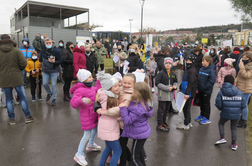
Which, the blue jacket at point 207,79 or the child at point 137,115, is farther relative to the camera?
the blue jacket at point 207,79

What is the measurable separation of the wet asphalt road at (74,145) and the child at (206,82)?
0.40m

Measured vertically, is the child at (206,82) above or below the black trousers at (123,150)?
above

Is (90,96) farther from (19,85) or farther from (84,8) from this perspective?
(84,8)

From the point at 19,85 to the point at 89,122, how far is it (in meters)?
2.56

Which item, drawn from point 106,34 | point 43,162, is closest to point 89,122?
point 43,162

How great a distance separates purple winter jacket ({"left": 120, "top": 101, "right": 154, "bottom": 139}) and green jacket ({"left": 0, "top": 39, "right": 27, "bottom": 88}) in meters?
3.31

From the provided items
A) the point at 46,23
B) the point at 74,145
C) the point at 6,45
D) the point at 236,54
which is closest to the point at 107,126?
the point at 74,145

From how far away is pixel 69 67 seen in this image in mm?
6551

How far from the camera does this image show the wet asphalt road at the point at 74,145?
10.8 ft

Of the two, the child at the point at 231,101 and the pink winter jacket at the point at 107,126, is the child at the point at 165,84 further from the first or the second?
the pink winter jacket at the point at 107,126

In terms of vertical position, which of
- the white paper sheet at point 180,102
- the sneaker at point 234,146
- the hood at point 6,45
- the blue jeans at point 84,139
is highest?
the hood at point 6,45

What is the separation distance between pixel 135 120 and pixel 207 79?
3074 mm

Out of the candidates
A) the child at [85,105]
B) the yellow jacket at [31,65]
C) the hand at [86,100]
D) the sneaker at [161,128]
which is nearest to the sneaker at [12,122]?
the yellow jacket at [31,65]

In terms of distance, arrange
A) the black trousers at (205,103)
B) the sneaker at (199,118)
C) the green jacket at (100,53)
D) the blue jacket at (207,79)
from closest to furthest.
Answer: the blue jacket at (207,79), the black trousers at (205,103), the sneaker at (199,118), the green jacket at (100,53)
